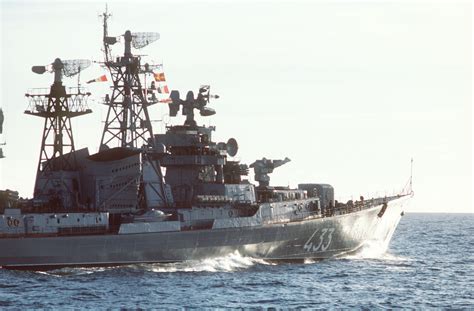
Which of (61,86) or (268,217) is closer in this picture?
(61,86)

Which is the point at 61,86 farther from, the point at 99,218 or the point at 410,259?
the point at 410,259

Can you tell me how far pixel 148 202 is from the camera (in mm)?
50656

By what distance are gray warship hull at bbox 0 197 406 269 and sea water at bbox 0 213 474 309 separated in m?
0.49

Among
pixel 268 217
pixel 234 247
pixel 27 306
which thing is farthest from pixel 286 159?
pixel 27 306

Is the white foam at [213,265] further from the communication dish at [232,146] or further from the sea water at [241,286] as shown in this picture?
the communication dish at [232,146]

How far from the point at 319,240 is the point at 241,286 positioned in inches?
616

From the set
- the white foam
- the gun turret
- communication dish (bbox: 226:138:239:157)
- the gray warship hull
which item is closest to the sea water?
the white foam

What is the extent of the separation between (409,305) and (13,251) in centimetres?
2040

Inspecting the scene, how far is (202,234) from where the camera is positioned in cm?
4884

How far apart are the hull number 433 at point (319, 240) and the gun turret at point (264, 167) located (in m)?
5.08

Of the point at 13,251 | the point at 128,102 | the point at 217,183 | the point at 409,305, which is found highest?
the point at 128,102

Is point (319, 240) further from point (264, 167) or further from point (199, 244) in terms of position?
point (199, 244)

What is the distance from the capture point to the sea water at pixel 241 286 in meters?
37.2

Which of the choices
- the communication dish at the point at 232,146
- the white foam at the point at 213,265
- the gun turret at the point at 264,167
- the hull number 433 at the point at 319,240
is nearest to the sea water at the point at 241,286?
the white foam at the point at 213,265
